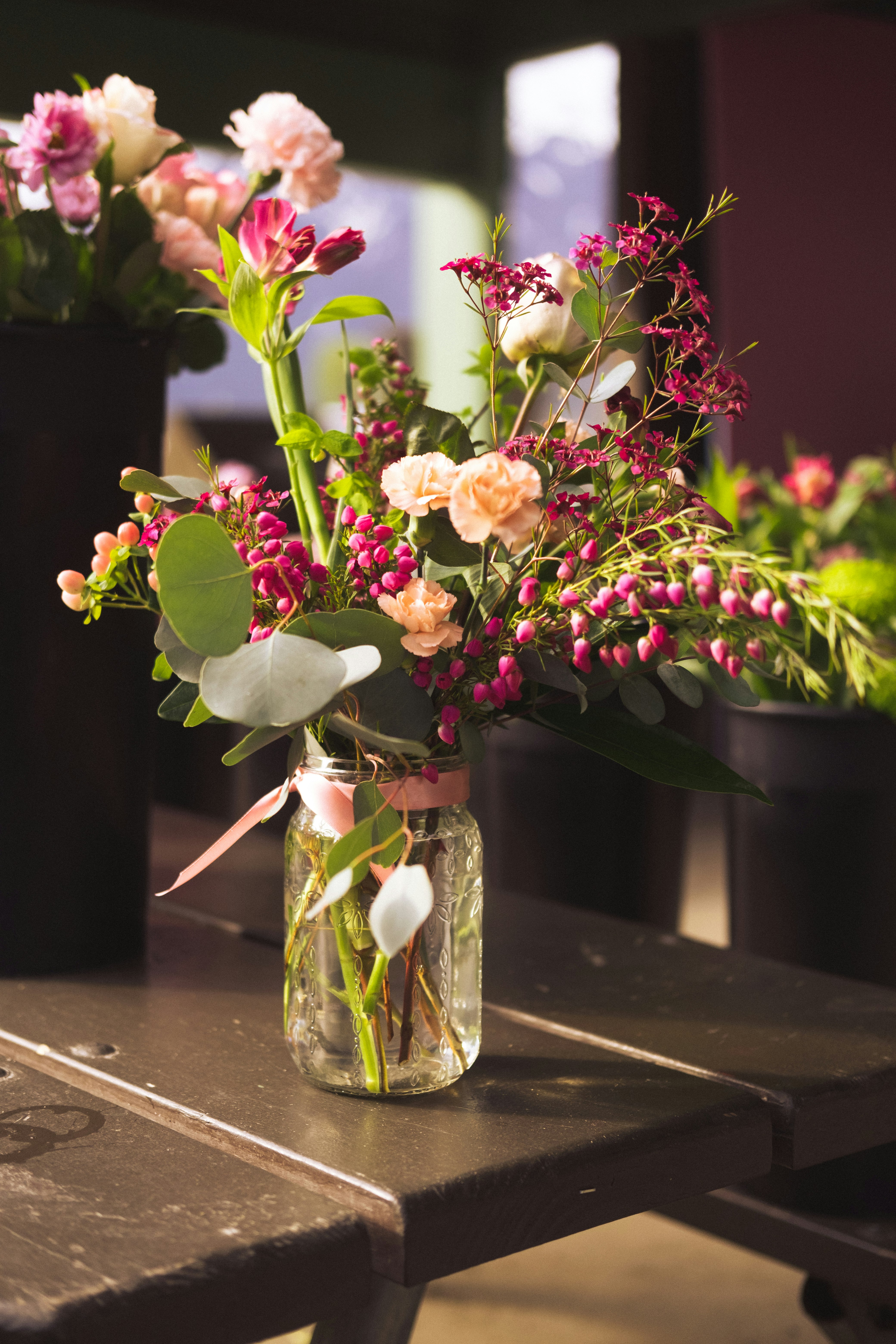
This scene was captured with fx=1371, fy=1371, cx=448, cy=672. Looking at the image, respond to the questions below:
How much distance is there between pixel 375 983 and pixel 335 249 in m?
0.36

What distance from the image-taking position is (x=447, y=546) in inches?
26.3

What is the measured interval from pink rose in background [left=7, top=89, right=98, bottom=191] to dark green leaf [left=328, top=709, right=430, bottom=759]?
450 mm

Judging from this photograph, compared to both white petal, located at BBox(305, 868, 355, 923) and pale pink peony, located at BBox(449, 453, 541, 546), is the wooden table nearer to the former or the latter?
white petal, located at BBox(305, 868, 355, 923)

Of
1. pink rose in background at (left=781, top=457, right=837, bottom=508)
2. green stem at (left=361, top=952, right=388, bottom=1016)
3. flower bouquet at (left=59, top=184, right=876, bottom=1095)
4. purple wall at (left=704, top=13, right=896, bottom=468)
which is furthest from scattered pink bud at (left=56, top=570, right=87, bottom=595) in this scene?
purple wall at (left=704, top=13, right=896, bottom=468)

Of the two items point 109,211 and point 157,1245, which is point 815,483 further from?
point 157,1245

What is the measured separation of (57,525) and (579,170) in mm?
5285

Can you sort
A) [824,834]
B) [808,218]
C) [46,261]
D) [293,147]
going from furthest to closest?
[808,218], [824,834], [46,261], [293,147]

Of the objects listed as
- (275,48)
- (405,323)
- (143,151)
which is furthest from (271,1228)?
(405,323)

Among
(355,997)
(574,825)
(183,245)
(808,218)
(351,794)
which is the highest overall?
(808,218)

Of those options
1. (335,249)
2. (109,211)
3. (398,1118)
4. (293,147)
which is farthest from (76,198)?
(398,1118)

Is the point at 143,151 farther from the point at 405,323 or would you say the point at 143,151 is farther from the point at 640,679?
the point at 405,323

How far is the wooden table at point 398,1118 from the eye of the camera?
538 mm

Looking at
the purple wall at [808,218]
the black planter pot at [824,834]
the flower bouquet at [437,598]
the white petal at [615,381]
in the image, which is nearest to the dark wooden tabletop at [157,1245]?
the flower bouquet at [437,598]

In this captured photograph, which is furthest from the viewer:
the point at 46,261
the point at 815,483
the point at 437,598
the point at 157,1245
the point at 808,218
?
the point at 808,218
